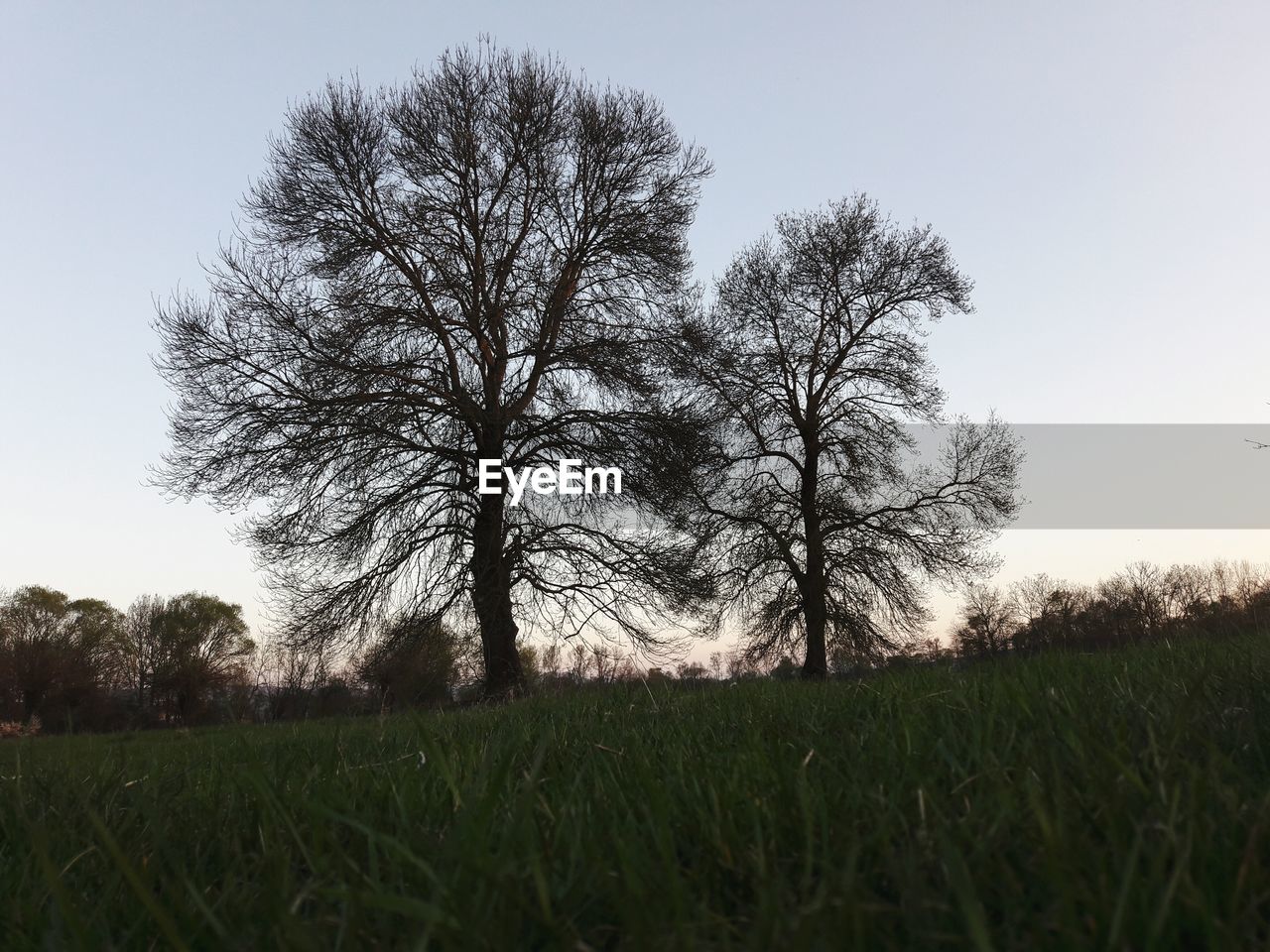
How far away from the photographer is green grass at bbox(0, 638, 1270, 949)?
90 cm

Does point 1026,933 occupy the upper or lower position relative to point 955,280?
lower

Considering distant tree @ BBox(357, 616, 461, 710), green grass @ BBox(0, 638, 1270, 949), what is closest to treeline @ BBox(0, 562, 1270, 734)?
distant tree @ BBox(357, 616, 461, 710)

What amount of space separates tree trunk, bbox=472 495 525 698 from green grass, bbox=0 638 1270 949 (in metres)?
12.0

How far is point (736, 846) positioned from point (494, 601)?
13.8m

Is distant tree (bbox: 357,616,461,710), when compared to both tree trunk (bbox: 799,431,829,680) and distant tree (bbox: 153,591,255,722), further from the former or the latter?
distant tree (bbox: 153,591,255,722)

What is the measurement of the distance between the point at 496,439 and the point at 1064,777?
14.5 m

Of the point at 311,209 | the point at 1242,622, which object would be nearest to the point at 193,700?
the point at 311,209

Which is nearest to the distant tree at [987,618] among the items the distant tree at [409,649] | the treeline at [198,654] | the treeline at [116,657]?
the treeline at [198,654]

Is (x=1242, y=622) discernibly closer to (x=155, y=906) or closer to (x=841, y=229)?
(x=155, y=906)

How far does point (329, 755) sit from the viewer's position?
263cm

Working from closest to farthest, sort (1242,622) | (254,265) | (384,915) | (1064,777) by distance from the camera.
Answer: (384,915), (1064,777), (1242,622), (254,265)

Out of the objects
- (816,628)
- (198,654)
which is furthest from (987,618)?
(198,654)

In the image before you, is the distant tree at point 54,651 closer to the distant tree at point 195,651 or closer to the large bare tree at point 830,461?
the distant tree at point 195,651

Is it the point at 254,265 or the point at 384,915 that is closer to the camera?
the point at 384,915
